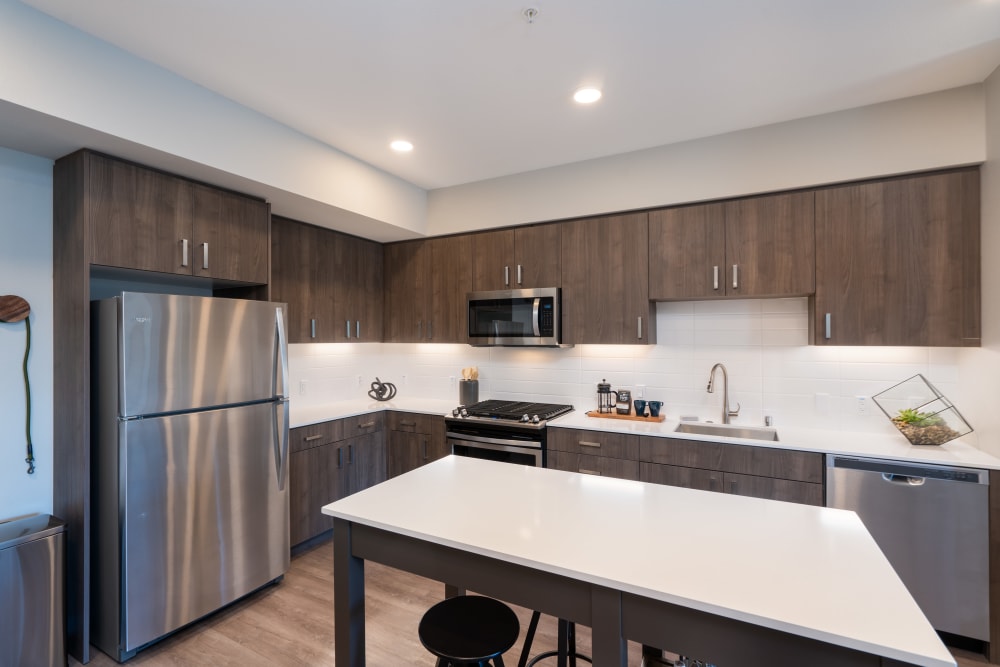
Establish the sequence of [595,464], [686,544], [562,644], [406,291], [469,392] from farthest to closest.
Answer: [406,291] < [469,392] < [595,464] < [562,644] < [686,544]

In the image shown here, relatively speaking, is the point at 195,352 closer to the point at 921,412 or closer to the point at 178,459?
the point at 178,459

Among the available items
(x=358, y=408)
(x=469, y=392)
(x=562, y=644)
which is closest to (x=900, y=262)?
(x=562, y=644)

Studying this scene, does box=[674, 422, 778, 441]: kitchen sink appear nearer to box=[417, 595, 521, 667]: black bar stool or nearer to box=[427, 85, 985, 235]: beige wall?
box=[427, 85, 985, 235]: beige wall

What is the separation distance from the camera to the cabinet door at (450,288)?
12.6ft


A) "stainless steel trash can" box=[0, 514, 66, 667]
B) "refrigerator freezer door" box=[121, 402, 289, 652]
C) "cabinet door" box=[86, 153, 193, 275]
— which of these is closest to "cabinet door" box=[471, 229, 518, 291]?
"refrigerator freezer door" box=[121, 402, 289, 652]

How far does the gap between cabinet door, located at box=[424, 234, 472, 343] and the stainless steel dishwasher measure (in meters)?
2.66

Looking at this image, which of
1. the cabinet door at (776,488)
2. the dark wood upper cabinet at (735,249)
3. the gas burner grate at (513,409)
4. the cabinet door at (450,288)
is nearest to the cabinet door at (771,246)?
the dark wood upper cabinet at (735,249)

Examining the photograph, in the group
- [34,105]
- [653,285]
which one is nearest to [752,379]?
[653,285]

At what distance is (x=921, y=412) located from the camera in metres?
2.53

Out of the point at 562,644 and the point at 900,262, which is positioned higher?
the point at 900,262

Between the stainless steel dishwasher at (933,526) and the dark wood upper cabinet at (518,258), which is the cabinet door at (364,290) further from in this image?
the stainless steel dishwasher at (933,526)

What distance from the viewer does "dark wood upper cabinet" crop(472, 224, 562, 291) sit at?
3.50 metres

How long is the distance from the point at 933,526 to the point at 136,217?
4106 millimetres

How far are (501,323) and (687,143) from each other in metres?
1.76
